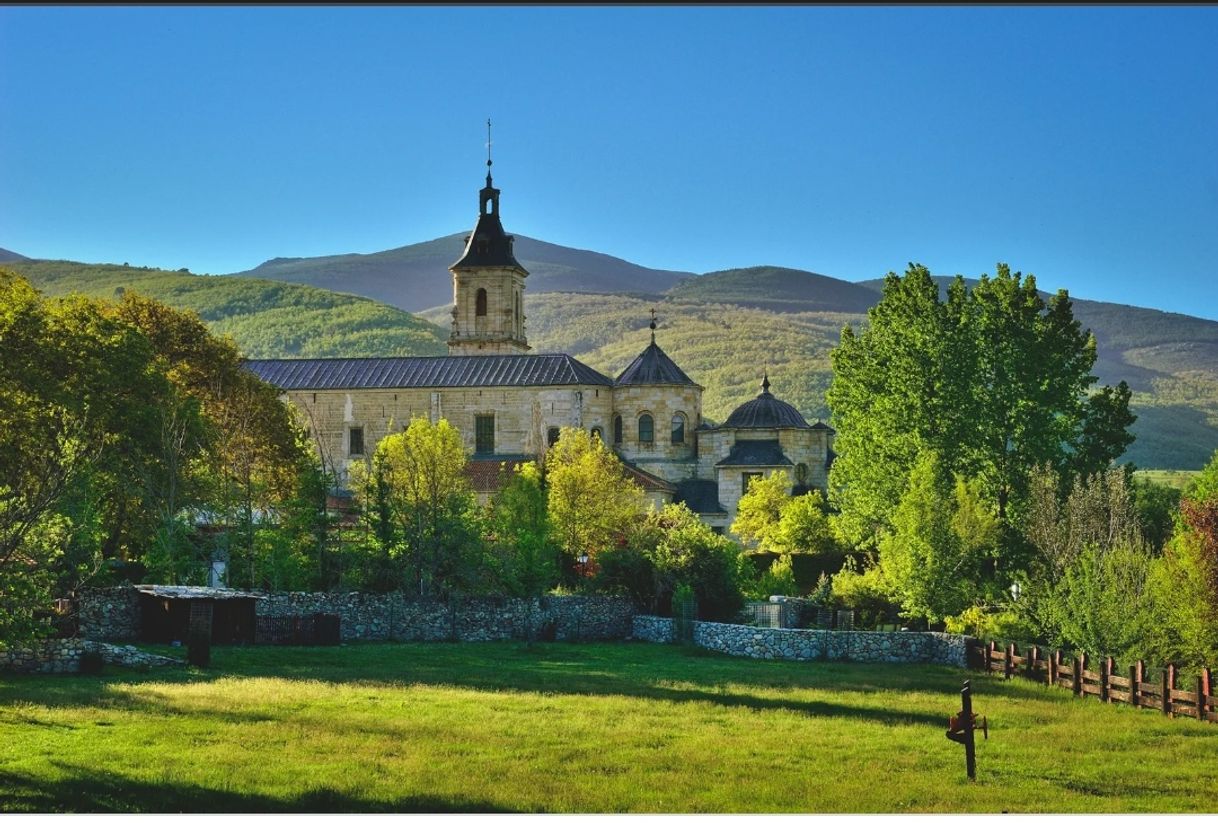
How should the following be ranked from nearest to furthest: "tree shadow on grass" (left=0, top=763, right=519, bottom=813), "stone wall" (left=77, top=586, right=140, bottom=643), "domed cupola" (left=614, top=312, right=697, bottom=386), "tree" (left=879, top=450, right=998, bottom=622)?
"tree shadow on grass" (left=0, top=763, right=519, bottom=813) → "stone wall" (left=77, top=586, right=140, bottom=643) → "tree" (left=879, top=450, right=998, bottom=622) → "domed cupola" (left=614, top=312, right=697, bottom=386)

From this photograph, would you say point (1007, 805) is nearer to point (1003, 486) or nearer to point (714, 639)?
point (714, 639)

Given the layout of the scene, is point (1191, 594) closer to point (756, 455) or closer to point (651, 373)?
point (756, 455)

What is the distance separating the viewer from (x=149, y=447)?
4322 centimetres

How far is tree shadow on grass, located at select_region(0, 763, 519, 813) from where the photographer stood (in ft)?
57.3

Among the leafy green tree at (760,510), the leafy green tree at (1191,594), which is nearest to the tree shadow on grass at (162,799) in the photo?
the leafy green tree at (1191,594)

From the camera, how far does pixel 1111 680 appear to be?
94.9 ft

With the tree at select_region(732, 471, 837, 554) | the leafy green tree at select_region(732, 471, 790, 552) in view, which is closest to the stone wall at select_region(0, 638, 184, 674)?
the tree at select_region(732, 471, 837, 554)

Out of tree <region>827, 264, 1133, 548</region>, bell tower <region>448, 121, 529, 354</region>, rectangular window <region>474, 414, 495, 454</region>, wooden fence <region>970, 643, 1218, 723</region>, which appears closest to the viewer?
wooden fence <region>970, 643, 1218, 723</region>

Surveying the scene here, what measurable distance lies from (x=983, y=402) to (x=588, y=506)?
1440cm

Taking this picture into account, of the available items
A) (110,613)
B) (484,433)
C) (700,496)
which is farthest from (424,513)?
(484,433)

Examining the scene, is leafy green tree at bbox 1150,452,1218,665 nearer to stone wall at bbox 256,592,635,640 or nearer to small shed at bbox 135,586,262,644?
stone wall at bbox 256,592,635,640

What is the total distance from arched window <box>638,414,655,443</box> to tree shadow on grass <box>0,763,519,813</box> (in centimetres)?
5396

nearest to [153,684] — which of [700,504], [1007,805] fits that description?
[1007,805]

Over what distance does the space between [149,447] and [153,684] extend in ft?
55.2
